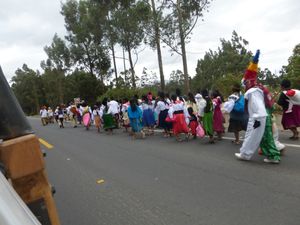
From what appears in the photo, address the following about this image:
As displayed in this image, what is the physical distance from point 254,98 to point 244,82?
1.97 feet

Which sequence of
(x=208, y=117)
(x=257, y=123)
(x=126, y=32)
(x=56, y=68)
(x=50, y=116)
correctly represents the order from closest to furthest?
(x=257, y=123)
(x=208, y=117)
(x=50, y=116)
(x=126, y=32)
(x=56, y=68)

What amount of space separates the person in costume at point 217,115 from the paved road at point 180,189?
2.70 feet

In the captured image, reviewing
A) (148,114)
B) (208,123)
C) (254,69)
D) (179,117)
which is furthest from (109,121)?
(254,69)

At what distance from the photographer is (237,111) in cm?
1106

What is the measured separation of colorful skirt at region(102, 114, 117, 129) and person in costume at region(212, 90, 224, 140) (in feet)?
27.5

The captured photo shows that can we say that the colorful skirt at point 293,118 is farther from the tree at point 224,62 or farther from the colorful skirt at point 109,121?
the tree at point 224,62

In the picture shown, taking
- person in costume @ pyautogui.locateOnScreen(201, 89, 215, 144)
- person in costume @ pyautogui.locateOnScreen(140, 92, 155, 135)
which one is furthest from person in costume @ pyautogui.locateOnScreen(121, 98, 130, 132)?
person in costume @ pyautogui.locateOnScreen(201, 89, 215, 144)

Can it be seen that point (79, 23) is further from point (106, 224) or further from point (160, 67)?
point (106, 224)

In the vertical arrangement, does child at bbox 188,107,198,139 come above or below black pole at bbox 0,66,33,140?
below

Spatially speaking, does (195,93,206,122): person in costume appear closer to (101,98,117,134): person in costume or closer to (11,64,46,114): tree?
(101,98,117,134): person in costume

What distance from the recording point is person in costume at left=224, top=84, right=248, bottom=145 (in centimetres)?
1082

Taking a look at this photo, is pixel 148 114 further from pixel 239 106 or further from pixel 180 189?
pixel 180 189

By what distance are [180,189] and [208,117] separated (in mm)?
5540

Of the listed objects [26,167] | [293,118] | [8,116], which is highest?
[8,116]
